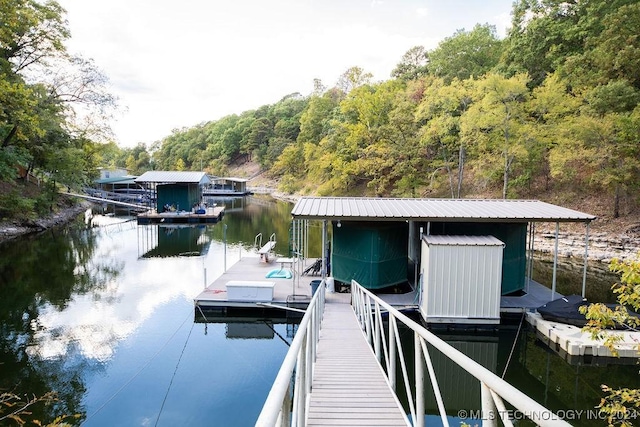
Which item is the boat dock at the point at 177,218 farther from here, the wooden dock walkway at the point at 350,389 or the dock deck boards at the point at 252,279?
→ the wooden dock walkway at the point at 350,389

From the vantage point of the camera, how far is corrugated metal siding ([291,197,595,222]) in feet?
37.0

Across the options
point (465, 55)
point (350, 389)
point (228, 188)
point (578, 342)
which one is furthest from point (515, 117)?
point (228, 188)

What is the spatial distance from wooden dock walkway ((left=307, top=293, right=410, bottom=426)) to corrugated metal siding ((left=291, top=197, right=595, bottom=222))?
4.47 meters

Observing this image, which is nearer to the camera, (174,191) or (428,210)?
(428,210)

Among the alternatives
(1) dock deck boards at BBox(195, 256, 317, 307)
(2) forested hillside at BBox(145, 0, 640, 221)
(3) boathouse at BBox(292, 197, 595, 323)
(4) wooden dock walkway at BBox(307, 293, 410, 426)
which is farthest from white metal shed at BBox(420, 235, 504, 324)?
(2) forested hillside at BBox(145, 0, 640, 221)

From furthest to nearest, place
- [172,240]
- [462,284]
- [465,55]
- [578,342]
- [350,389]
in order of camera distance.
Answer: [465,55], [172,240], [462,284], [578,342], [350,389]

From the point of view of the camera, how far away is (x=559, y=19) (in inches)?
1217

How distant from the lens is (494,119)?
23641mm

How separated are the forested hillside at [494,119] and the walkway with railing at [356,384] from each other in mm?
16287

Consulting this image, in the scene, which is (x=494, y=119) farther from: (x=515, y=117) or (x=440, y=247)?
(x=440, y=247)

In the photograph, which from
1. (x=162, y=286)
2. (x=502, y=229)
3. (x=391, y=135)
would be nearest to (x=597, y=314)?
(x=502, y=229)

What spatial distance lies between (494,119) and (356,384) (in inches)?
877

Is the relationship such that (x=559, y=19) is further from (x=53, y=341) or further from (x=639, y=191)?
(x=53, y=341)

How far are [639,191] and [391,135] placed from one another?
17.4 m
